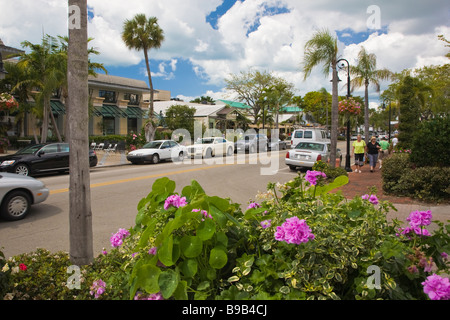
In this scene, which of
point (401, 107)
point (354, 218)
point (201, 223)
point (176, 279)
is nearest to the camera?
point (176, 279)

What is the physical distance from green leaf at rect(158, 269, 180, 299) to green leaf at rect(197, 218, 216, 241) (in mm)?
268

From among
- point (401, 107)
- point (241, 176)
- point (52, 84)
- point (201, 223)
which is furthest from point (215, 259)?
point (52, 84)

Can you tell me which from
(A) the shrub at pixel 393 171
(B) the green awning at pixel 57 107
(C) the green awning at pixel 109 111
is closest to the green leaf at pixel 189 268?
(A) the shrub at pixel 393 171

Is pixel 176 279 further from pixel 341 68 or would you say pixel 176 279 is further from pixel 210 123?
pixel 210 123

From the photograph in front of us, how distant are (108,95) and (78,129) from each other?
126ft

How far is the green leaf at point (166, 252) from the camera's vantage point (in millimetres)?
2004

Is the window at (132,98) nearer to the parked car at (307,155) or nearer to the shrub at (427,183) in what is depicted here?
the parked car at (307,155)

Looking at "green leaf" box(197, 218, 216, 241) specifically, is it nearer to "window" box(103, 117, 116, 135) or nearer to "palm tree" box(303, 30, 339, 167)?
"palm tree" box(303, 30, 339, 167)

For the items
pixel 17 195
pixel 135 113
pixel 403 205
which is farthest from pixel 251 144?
pixel 17 195

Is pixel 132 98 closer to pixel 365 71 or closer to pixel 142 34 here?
pixel 142 34

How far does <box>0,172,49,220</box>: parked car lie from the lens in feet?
24.3

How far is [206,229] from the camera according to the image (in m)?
2.11

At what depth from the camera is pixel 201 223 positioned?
217 centimetres

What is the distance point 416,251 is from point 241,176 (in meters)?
13.4
